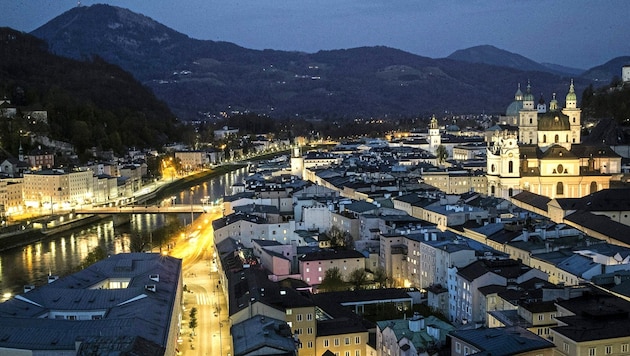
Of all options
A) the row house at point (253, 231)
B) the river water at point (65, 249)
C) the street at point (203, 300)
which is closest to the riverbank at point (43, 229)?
the river water at point (65, 249)

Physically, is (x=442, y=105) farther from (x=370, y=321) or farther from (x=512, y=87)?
(x=370, y=321)

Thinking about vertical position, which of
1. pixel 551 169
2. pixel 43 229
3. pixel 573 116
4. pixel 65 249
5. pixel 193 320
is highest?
pixel 573 116

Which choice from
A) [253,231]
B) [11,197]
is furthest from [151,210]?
[253,231]

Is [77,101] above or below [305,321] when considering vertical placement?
above

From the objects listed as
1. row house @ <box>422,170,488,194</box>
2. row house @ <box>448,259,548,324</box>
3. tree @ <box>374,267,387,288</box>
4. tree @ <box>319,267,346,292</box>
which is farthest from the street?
row house @ <box>422,170,488,194</box>

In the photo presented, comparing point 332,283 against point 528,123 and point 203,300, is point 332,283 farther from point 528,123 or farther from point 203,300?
point 528,123

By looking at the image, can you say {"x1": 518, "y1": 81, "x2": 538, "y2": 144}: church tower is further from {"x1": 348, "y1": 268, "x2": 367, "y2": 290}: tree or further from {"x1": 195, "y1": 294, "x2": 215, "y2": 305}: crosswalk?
{"x1": 195, "y1": 294, "x2": 215, "y2": 305}: crosswalk
